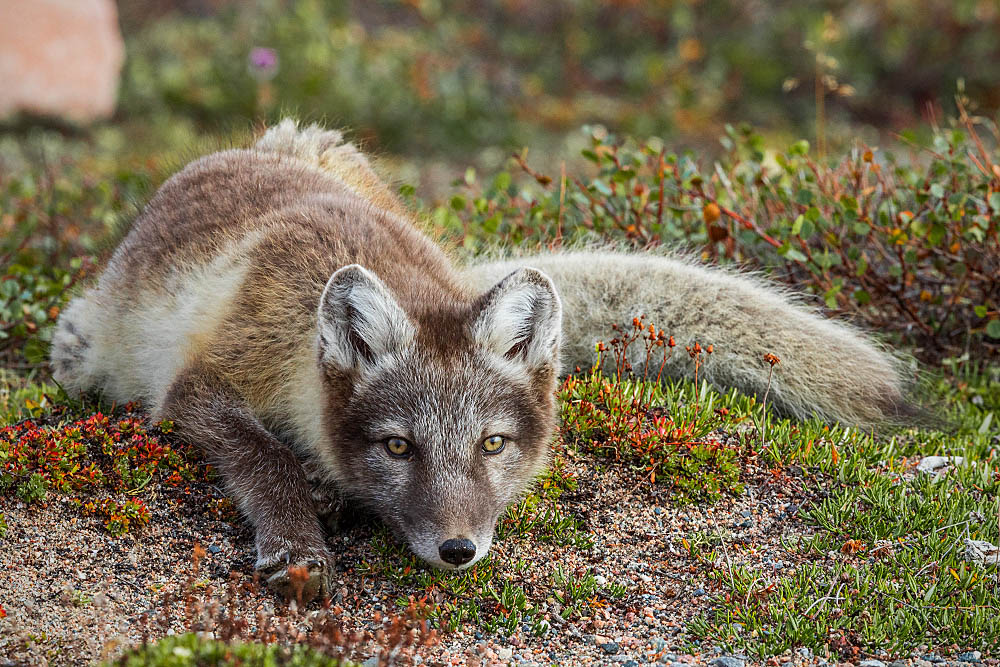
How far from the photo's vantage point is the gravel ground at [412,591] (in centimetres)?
340

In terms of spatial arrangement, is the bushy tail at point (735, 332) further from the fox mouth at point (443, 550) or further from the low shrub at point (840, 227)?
the fox mouth at point (443, 550)

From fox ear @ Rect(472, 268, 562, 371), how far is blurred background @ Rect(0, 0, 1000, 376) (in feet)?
7.42

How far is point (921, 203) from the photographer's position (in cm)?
580

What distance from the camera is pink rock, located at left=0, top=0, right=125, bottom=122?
1238 centimetres

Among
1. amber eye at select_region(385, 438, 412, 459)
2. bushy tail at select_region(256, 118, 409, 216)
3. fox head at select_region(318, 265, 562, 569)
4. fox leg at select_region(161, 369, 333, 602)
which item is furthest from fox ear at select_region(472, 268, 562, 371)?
bushy tail at select_region(256, 118, 409, 216)

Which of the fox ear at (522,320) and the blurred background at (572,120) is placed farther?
the blurred background at (572,120)

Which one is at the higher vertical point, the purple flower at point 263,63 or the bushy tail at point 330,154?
the bushy tail at point 330,154

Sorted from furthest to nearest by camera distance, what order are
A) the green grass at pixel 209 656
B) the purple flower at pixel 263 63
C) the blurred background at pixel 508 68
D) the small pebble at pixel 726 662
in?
1. the blurred background at pixel 508 68
2. the purple flower at pixel 263 63
3. the small pebble at pixel 726 662
4. the green grass at pixel 209 656

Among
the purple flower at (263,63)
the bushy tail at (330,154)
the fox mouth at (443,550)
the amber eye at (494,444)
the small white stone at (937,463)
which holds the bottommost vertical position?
the small white stone at (937,463)

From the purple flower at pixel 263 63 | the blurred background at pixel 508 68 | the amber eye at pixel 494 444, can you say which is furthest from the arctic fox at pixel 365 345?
the blurred background at pixel 508 68

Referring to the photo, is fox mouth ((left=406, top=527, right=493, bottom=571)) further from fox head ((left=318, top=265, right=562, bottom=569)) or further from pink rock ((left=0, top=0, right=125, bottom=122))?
pink rock ((left=0, top=0, right=125, bottom=122))

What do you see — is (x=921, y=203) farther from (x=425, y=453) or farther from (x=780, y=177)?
(x=425, y=453)

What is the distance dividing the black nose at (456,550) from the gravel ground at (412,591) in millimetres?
325

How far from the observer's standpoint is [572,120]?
1406cm
